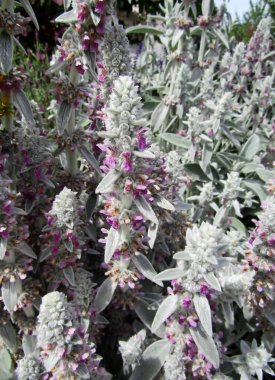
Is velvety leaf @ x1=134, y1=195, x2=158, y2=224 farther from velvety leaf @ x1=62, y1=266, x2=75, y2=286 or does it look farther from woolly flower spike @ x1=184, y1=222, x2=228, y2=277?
velvety leaf @ x1=62, y1=266, x2=75, y2=286

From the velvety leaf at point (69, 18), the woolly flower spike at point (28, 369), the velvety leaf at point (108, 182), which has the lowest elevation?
the woolly flower spike at point (28, 369)

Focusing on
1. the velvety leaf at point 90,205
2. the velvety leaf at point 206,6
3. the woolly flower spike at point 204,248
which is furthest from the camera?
the velvety leaf at point 206,6

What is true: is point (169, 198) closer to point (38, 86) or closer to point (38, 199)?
point (38, 199)

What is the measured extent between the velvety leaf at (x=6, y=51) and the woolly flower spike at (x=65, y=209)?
649mm

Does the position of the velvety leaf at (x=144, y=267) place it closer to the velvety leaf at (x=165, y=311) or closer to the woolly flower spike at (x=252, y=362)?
the velvety leaf at (x=165, y=311)

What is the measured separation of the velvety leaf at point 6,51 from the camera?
6.36ft

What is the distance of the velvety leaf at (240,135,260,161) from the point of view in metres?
4.10

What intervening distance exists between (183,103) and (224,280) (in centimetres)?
217

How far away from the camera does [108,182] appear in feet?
5.66

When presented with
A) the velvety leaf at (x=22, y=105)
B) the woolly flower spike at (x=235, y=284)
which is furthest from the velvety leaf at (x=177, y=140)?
the velvety leaf at (x=22, y=105)

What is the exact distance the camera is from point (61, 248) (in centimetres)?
216

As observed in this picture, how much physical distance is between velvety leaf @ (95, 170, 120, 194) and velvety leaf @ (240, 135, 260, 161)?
2624mm

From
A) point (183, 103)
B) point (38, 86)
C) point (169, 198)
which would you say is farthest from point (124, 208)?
point (38, 86)

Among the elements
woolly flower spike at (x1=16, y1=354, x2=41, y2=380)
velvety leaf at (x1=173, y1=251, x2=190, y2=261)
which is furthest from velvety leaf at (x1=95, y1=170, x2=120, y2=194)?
woolly flower spike at (x1=16, y1=354, x2=41, y2=380)
